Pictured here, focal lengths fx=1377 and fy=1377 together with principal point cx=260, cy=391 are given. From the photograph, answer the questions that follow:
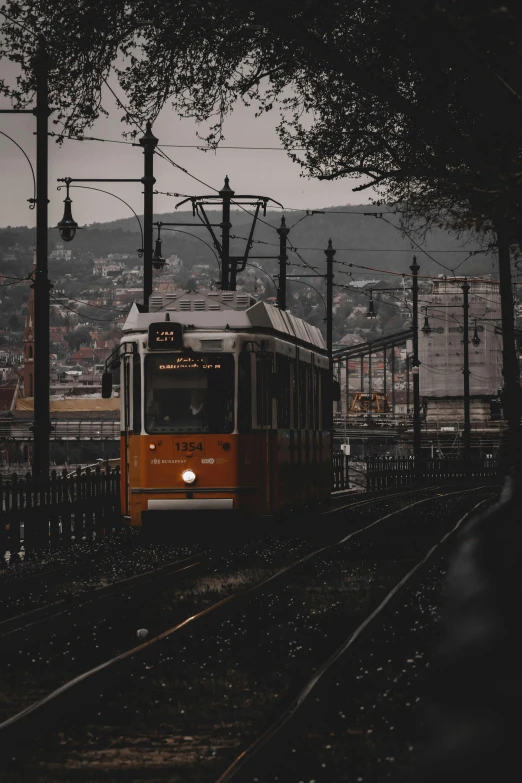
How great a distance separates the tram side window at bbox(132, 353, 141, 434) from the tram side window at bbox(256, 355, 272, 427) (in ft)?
5.82

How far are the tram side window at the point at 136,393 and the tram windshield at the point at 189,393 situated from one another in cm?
15

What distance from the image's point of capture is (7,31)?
13.4 metres

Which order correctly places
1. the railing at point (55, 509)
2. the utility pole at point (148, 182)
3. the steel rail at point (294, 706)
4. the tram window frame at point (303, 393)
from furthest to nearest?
the utility pole at point (148, 182)
the tram window frame at point (303, 393)
the railing at point (55, 509)
the steel rail at point (294, 706)

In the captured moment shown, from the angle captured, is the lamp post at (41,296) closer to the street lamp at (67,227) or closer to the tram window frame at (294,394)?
the street lamp at (67,227)

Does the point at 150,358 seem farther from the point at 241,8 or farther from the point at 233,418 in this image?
the point at 241,8

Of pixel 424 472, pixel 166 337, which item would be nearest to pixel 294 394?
pixel 166 337

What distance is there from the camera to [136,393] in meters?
20.5

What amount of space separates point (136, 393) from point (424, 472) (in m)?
42.6

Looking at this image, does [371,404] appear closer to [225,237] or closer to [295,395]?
[225,237]

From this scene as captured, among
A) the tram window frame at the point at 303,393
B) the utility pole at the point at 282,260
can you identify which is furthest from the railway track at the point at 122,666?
the utility pole at the point at 282,260

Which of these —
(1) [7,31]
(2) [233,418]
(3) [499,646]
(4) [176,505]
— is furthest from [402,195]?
(3) [499,646]

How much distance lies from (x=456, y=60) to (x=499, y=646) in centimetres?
479

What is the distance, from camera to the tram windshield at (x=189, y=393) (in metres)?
20.2

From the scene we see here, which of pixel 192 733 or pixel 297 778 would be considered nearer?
pixel 297 778
